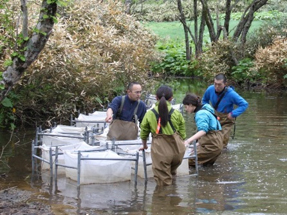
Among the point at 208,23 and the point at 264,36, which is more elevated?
the point at 208,23

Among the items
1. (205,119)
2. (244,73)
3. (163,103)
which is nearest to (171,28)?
(244,73)

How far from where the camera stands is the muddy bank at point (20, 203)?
6.79 m

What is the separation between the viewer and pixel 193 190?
336 inches

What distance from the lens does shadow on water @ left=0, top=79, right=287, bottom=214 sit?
7.52 m

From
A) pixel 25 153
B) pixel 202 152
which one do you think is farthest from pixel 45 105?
pixel 202 152

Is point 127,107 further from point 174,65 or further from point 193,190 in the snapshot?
point 174,65

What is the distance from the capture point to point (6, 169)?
33.1 ft

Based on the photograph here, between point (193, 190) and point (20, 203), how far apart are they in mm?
2635

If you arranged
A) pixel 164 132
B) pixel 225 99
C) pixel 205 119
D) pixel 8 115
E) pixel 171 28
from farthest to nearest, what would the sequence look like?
pixel 171 28 < pixel 8 115 < pixel 225 99 < pixel 205 119 < pixel 164 132

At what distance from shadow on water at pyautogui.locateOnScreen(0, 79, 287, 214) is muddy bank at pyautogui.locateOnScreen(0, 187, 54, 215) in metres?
0.23

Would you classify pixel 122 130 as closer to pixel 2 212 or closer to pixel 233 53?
pixel 2 212

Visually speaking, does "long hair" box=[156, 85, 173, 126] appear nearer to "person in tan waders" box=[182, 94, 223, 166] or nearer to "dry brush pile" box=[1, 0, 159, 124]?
"person in tan waders" box=[182, 94, 223, 166]

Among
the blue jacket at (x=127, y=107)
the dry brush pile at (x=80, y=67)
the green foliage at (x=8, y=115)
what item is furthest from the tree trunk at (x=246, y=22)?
the blue jacket at (x=127, y=107)

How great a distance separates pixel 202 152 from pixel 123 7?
11824 mm
